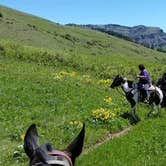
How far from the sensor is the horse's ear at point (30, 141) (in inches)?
149

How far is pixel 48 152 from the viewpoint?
11.7ft

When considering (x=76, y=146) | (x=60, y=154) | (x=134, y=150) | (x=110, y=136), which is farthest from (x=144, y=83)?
(x=60, y=154)

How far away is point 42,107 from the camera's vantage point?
1133 inches

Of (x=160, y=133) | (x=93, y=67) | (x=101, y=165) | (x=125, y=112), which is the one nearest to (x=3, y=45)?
(x=93, y=67)

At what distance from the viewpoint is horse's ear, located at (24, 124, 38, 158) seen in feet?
12.4

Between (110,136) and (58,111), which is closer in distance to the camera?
(110,136)

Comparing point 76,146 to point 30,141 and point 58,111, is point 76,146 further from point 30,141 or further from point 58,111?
point 58,111

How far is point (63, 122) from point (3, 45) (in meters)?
42.2

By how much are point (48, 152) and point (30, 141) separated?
343 mm

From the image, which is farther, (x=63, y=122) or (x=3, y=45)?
(x=3, y=45)

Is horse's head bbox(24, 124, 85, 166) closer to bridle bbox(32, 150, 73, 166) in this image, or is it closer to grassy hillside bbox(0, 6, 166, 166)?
bridle bbox(32, 150, 73, 166)

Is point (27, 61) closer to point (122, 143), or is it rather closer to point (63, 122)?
point (63, 122)

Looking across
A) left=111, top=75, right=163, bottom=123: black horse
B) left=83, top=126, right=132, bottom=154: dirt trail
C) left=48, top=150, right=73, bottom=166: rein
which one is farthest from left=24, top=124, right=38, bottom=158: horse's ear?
left=111, top=75, right=163, bottom=123: black horse

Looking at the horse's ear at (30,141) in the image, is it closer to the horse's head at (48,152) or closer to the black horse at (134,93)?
the horse's head at (48,152)
